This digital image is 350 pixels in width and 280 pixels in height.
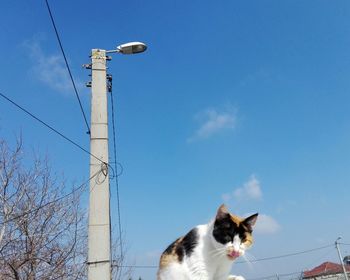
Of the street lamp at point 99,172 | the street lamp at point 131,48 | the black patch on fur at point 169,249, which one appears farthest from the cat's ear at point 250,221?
the street lamp at point 131,48

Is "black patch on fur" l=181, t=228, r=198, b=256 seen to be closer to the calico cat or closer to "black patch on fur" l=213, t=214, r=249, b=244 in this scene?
the calico cat

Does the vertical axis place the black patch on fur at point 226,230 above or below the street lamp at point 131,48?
below

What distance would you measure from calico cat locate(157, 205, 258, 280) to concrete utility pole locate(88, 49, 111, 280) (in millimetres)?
2135

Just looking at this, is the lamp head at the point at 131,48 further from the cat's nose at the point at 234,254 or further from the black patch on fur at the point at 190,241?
the cat's nose at the point at 234,254

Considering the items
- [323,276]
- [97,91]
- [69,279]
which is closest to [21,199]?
[69,279]

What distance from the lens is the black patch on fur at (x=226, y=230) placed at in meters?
1.75

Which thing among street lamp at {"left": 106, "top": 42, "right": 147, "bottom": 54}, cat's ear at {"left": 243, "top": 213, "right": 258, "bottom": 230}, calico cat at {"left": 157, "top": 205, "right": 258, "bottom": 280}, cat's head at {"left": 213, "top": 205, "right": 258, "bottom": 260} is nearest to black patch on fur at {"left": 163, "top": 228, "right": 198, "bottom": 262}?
calico cat at {"left": 157, "top": 205, "right": 258, "bottom": 280}

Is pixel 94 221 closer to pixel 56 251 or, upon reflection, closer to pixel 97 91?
pixel 97 91

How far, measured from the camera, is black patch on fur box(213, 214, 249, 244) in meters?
1.75

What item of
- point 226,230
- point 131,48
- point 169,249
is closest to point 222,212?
point 226,230

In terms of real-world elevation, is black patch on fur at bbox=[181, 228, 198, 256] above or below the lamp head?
below

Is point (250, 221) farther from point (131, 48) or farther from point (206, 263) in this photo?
point (131, 48)

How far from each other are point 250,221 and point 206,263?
344 millimetres

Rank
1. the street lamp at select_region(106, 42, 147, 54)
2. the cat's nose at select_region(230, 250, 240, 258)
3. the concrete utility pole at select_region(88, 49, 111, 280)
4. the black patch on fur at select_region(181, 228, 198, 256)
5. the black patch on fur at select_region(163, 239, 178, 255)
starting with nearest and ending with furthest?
1. the cat's nose at select_region(230, 250, 240, 258)
2. the black patch on fur at select_region(181, 228, 198, 256)
3. the black patch on fur at select_region(163, 239, 178, 255)
4. the concrete utility pole at select_region(88, 49, 111, 280)
5. the street lamp at select_region(106, 42, 147, 54)
